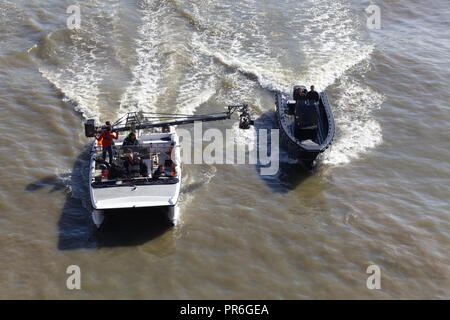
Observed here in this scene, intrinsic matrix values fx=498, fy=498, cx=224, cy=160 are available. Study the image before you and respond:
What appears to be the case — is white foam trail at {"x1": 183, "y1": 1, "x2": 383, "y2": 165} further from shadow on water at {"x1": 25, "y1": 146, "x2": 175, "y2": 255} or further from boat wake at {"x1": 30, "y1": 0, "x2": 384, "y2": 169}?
shadow on water at {"x1": 25, "y1": 146, "x2": 175, "y2": 255}

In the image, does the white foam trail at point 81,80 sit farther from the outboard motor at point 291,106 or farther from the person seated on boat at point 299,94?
the person seated on boat at point 299,94

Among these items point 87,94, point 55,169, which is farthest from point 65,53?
point 55,169

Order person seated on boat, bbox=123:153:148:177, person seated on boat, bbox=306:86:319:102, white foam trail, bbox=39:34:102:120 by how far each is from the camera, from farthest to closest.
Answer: white foam trail, bbox=39:34:102:120, person seated on boat, bbox=306:86:319:102, person seated on boat, bbox=123:153:148:177

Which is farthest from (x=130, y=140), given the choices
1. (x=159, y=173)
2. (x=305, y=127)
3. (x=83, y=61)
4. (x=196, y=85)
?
(x=83, y=61)

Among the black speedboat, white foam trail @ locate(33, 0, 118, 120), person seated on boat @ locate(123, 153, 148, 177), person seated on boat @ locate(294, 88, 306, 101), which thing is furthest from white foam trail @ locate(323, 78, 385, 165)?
white foam trail @ locate(33, 0, 118, 120)

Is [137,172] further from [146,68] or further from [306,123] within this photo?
[146,68]

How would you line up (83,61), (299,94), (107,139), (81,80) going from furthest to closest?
(83,61) → (81,80) → (299,94) → (107,139)
